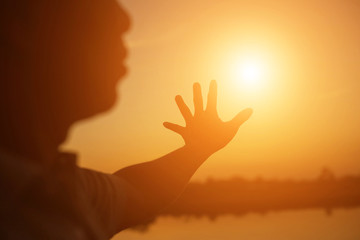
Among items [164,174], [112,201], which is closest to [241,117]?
[164,174]

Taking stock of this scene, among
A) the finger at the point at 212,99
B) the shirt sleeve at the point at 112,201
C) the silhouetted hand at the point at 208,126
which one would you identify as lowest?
the shirt sleeve at the point at 112,201

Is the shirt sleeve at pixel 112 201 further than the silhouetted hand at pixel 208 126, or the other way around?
the silhouetted hand at pixel 208 126

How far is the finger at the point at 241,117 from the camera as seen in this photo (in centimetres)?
170

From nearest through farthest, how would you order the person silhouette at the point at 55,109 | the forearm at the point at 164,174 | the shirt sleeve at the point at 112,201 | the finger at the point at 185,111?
the person silhouette at the point at 55,109 → the shirt sleeve at the point at 112,201 → the forearm at the point at 164,174 → the finger at the point at 185,111

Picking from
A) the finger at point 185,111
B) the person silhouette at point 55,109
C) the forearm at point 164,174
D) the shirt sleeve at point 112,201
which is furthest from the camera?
the finger at point 185,111

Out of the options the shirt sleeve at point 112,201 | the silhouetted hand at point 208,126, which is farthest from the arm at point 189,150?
the shirt sleeve at point 112,201

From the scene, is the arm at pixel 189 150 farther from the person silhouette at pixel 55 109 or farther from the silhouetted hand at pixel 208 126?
the person silhouette at pixel 55 109

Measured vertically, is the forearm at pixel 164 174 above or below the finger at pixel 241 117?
below

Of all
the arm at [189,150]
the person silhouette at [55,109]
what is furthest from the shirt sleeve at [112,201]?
the arm at [189,150]

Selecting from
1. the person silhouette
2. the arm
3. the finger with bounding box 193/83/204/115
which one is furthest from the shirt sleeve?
the finger with bounding box 193/83/204/115

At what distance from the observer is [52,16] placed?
3.22 ft

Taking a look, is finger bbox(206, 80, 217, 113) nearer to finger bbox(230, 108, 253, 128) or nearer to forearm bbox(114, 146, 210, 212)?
finger bbox(230, 108, 253, 128)

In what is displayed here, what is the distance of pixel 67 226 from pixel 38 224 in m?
0.07

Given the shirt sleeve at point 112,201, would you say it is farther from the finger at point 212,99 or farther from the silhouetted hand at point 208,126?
the finger at point 212,99
